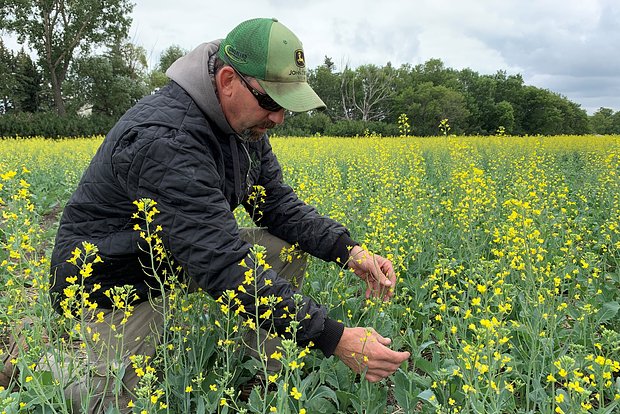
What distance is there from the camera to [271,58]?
218 cm

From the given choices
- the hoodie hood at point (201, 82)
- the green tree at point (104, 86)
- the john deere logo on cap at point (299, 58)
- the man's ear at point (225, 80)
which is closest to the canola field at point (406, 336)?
the hoodie hood at point (201, 82)

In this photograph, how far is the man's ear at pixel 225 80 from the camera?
2.25 metres

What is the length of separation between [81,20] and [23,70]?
713cm

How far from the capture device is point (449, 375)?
2301 mm

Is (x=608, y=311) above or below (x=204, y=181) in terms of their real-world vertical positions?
below

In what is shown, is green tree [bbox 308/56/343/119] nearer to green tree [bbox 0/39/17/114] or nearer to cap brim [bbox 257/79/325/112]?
green tree [bbox 0/39/17/114]

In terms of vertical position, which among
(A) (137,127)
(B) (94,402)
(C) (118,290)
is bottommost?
(B) (94,402)

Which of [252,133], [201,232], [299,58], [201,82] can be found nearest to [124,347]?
[201,232]

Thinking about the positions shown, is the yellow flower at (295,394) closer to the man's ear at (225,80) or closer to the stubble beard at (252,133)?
the stubble beard at (252,133)

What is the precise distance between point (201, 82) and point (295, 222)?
42.5 inches

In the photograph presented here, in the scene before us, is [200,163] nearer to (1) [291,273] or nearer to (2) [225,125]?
(2) [225,125]

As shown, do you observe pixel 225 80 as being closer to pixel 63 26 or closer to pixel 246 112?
pixel 246 112

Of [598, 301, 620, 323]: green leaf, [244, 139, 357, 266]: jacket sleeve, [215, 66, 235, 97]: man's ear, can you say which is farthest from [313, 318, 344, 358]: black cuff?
[598, 301, 620, 323]: green leaf

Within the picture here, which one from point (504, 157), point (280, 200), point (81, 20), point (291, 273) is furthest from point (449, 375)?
point (81, 20)
